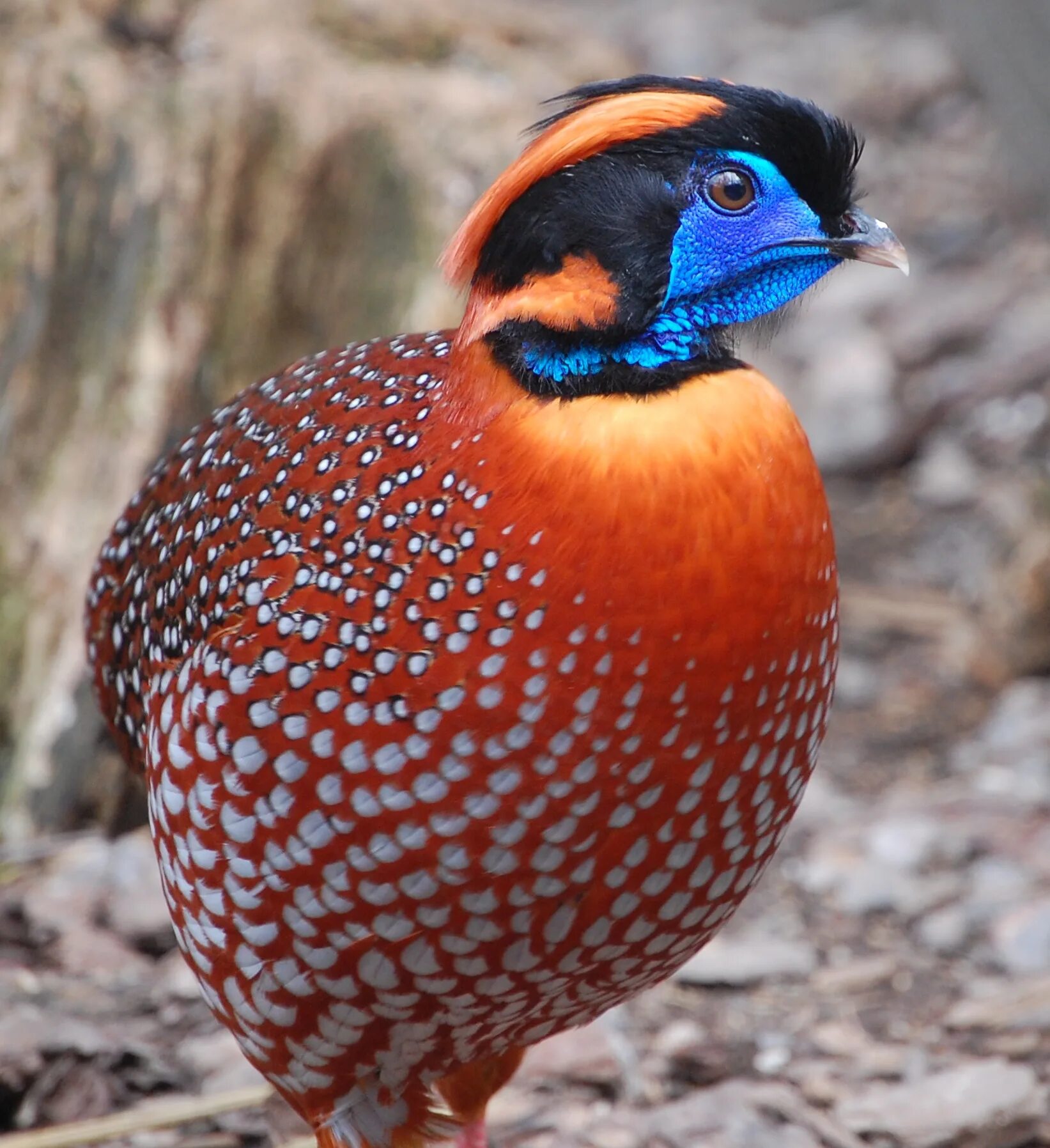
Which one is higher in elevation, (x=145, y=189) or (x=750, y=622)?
(x=145, y=189)

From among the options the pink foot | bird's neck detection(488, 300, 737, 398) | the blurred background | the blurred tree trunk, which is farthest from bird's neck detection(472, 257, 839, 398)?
the blurred tree trunk

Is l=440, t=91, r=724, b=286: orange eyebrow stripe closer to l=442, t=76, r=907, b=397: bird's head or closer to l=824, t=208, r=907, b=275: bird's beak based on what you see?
l=442, t=76, r=907, b=397: bird's head

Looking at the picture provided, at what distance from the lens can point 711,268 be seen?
2156 millimetres

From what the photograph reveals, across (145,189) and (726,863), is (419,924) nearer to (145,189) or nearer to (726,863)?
(726,863)

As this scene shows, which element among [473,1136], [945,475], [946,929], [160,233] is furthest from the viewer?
[945,475]

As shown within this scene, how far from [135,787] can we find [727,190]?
2.67 meters

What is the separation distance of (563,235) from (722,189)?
22 cm

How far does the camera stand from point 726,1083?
330 cm

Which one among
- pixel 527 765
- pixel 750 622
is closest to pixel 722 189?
pixel 750 622

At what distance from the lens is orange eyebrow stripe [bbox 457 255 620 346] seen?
2.11 meters

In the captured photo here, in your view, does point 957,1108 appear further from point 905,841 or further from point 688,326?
point 688,326

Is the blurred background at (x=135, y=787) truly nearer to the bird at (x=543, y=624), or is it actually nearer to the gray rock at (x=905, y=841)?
the gray rock at (x=905, y=841)

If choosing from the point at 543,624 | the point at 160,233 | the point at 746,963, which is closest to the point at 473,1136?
the point at 746,963

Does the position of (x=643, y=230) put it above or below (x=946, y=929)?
above
